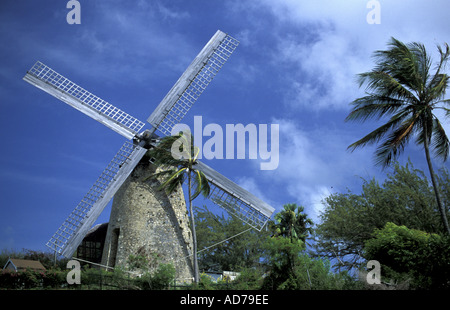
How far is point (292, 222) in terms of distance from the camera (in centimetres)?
4562

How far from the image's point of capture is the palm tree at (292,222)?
44.9 meters

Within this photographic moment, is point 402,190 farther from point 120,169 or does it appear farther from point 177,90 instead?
point 120,169

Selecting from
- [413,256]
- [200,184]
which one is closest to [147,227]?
[200,184]

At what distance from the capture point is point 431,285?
1521cm

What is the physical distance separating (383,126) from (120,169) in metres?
13.3

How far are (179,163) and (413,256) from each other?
1160 centimetres

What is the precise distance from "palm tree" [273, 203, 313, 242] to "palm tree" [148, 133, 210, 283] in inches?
896

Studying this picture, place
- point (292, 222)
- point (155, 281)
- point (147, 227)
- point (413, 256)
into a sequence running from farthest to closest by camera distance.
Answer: point (292, 222)
point (147, 227)
point (413, 256)
point (155, 281)

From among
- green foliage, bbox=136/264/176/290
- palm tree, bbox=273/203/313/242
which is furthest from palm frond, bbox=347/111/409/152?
palm tree, bbox=273/203/313/242

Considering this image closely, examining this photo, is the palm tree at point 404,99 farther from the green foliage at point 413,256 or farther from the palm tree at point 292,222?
the palm tree at point 292,222

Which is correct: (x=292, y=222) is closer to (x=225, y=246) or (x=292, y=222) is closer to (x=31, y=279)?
(x=225, y=246)

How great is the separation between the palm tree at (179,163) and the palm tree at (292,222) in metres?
22.7

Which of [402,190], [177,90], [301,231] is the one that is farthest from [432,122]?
[301,231]
